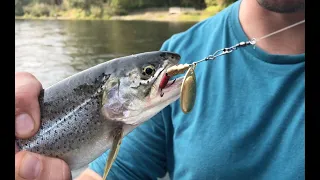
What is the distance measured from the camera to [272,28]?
141 cm

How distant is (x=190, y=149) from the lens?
133 cm

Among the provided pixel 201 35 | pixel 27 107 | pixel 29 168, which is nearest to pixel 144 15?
pixel 201 35

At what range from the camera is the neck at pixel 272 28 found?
53.7 inches

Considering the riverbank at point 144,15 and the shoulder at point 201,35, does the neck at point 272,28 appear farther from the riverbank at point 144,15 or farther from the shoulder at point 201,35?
the riverbank at point 144,15

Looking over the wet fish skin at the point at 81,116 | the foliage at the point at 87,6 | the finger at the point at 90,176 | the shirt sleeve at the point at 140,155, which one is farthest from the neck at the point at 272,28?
the foliage at the point at 87,6

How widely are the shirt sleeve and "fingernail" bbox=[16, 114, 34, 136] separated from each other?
386mm

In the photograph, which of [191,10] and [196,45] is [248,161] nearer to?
[196,45]

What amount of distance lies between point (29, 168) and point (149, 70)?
0.42 meters

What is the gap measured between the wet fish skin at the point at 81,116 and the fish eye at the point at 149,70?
15 millimetres
